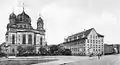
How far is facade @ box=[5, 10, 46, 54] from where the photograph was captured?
286ft

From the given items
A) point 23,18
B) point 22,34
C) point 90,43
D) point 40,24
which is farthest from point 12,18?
point 90,43

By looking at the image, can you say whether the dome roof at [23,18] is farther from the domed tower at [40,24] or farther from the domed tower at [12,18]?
the domed tower at [40,24]

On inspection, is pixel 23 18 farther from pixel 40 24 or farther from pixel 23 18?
pixel 40 24

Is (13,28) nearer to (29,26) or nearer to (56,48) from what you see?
(29,26)

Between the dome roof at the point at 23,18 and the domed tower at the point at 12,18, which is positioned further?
the domed tower at the point at 12,18

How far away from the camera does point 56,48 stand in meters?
77.3

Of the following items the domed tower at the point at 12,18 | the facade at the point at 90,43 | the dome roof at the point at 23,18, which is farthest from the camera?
the domed tower at the point at 12,18

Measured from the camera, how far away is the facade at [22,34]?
87.2m

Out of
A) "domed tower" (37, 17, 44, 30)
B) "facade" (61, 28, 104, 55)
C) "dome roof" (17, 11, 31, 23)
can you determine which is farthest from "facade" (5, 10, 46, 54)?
"facade" (61, 28, 104, 55)

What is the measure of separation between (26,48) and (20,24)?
58.7 feet

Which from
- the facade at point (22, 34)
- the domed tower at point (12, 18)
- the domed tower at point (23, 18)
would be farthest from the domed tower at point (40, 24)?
the domed tower at point (12, 18)

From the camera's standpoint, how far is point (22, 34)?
88000 mm

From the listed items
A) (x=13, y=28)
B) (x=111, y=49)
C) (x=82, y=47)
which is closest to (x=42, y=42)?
(x=13, y=28)

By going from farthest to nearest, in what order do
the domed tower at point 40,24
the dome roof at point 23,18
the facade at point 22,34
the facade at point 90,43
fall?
the domed tower at point 40,24 → the dome roof at point 23,18 → the facade at point 22,34 → the facade at point 90,43
